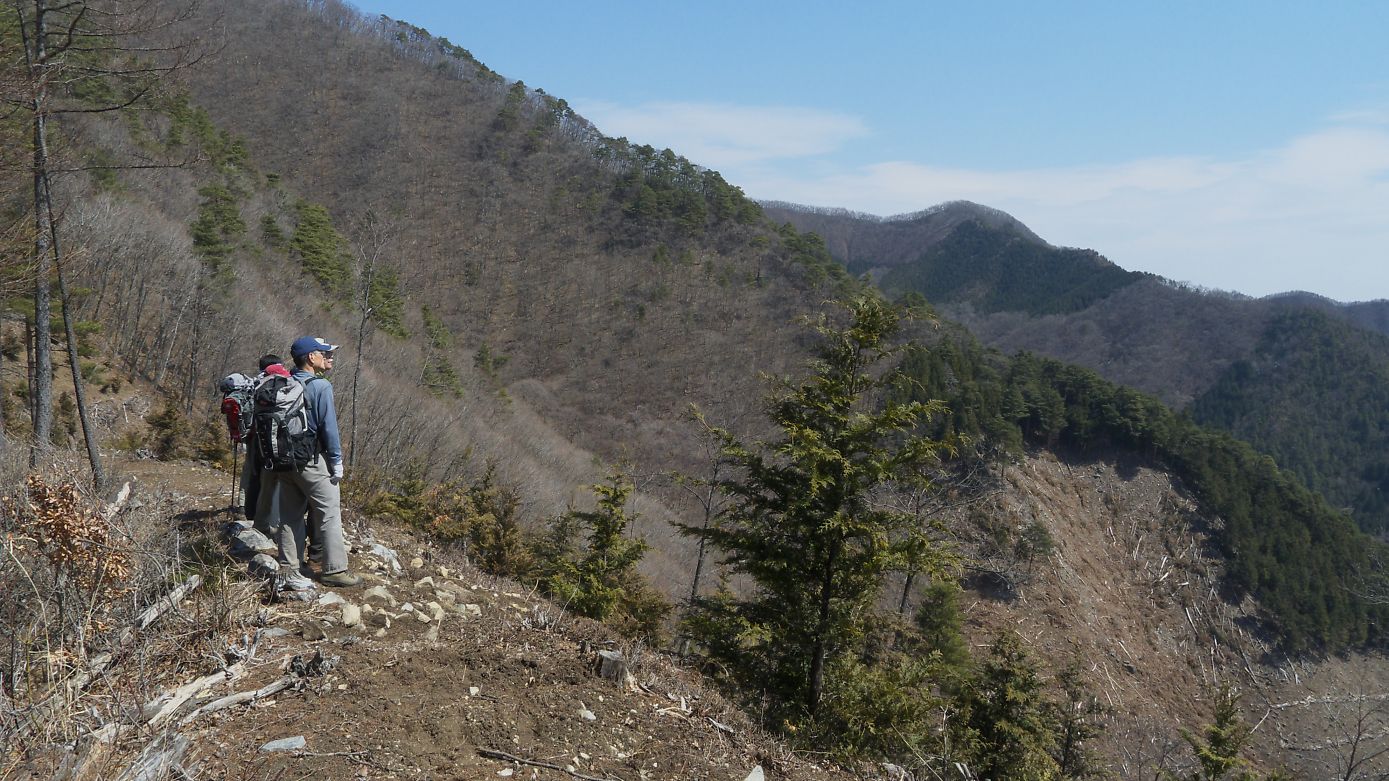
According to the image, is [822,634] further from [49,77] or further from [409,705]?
[49,77]

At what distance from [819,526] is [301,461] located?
5.53 m

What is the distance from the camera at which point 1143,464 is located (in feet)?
146

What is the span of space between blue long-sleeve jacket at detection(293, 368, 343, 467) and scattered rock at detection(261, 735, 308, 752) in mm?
2012

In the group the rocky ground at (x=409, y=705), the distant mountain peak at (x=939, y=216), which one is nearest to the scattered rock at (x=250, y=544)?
the rocky ground at (x=409, y=705)

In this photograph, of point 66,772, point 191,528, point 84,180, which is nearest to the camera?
point 66,772

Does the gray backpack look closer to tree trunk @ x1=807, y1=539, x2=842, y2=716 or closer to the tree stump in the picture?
the tree stump

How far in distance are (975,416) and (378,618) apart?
126 feet

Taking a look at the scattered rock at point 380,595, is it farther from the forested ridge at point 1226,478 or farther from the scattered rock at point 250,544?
the forested ridge at point 1226,478

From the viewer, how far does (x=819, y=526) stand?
337 inches

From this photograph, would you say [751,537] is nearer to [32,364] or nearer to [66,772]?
[66,772]

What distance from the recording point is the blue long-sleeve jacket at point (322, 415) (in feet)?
16.1

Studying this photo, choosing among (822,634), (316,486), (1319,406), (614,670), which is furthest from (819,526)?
(1319,406)

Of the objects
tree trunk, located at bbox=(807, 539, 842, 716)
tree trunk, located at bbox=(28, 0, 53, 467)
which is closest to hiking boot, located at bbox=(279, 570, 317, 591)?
tree trunk, located at bbox=(28, 0, 53, 467)

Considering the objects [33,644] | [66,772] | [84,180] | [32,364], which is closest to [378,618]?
[33,644]
